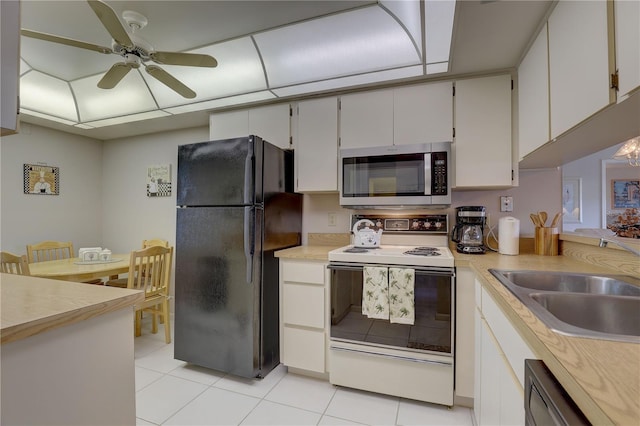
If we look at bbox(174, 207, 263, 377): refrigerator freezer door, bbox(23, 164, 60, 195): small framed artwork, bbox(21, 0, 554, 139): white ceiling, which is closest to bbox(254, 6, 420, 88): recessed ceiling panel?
bbox(21, 0, 554, 139): white ceiling

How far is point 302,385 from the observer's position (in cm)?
202

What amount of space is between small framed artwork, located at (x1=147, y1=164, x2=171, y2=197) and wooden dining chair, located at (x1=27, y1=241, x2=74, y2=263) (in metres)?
1.03

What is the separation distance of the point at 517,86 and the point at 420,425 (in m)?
2.18

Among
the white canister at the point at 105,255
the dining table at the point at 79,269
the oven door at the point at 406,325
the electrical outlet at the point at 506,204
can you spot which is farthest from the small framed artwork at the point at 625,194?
the white canister at the point at 105,255

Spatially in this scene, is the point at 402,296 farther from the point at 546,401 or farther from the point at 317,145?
the point at 317,145

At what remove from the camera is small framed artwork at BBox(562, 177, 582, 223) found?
3.06m

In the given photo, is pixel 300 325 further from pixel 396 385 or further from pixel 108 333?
pixel 108 333

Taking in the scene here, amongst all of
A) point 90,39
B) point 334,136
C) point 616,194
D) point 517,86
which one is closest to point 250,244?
point 334,136

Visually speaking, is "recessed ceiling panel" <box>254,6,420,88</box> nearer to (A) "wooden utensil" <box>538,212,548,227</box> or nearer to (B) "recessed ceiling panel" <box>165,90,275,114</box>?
(B) "recessed ceiling panel" <box>165,90,275,114</box>

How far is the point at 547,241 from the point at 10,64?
2.62m

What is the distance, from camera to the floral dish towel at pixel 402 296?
1.75 meters

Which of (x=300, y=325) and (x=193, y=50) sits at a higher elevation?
(x=193, y=50)

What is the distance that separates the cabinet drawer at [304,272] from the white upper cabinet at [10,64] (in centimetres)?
159

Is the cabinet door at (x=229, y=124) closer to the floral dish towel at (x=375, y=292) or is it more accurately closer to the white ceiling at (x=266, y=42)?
the white ceiling at (x=266, y=42)
